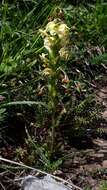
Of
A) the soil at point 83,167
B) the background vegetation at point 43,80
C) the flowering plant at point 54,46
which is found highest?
the flowering plant at point 54,46

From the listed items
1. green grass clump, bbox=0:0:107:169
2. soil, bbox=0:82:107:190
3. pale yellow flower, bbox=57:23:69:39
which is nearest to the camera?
pale yellow flower, bbox=57:23:69:39

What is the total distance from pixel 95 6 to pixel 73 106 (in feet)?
4.33

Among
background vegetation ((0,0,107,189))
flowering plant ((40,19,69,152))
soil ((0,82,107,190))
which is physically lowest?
soil ((0,82,107,190))

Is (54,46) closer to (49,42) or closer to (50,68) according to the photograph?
(49,42)

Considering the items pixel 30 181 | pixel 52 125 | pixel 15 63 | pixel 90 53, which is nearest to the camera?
pixel 30 181

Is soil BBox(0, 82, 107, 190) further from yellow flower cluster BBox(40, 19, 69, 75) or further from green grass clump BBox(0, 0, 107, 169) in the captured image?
yellow flower cluster BBox(40, 19, 69, 75)


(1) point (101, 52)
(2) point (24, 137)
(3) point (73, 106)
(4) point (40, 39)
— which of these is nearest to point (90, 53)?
(1) point (101, 52)

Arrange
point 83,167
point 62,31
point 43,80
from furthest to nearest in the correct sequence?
point 43,80 → point 83,167 → point 62,31

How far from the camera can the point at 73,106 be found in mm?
3357

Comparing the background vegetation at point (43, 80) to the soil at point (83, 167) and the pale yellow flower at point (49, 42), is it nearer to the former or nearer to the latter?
the soil at point (83, 167)

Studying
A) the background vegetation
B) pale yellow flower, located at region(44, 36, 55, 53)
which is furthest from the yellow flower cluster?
the background vegetation

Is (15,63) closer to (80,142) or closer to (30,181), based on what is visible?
(80,142)

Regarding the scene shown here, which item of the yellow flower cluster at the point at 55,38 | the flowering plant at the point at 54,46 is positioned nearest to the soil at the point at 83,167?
the flowering plant at the point at 54,46

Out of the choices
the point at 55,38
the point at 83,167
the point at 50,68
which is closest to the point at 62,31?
the point at 55,38
